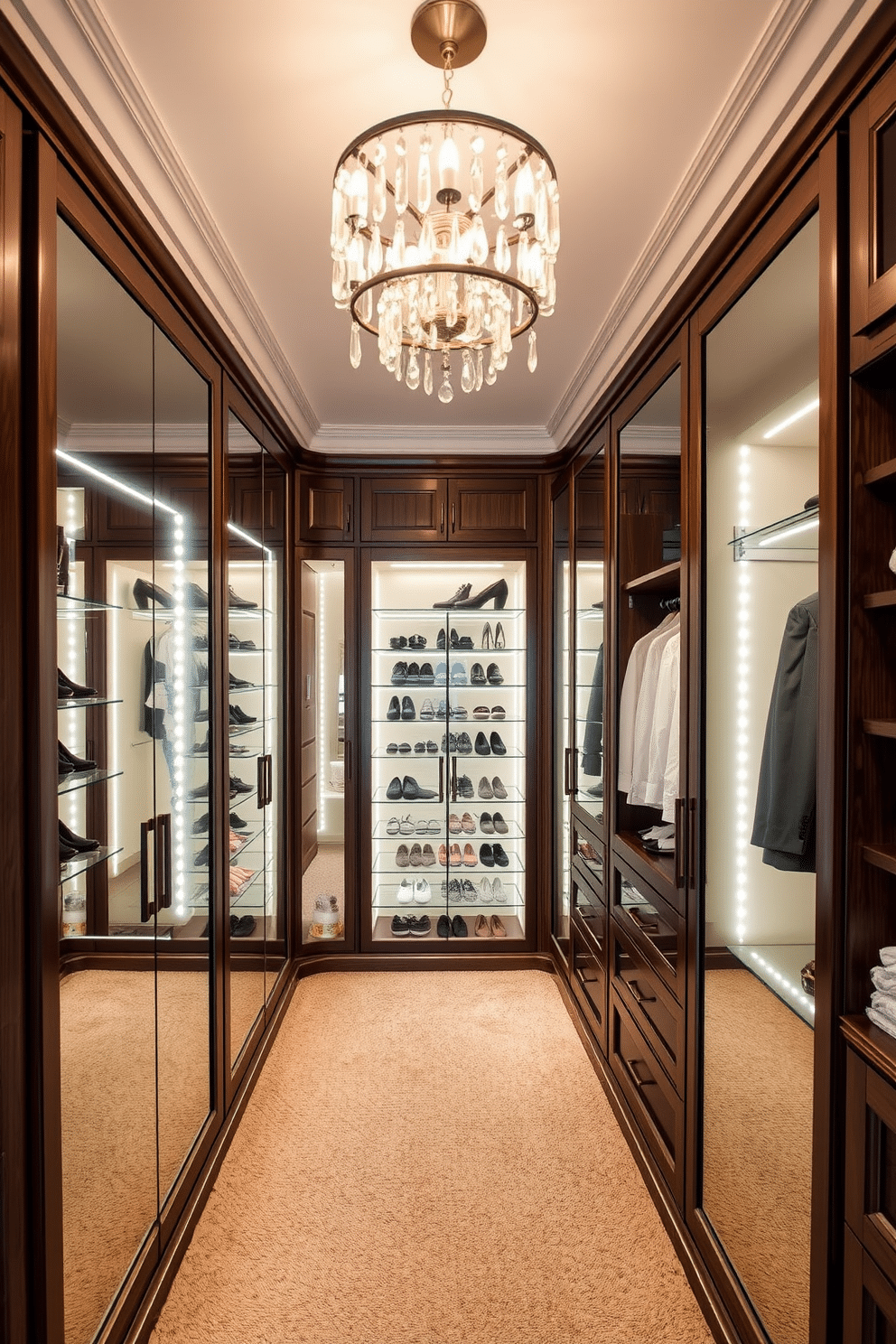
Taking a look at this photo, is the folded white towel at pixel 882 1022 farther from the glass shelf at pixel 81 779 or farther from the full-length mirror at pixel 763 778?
the glass shelf at pixel 81 779

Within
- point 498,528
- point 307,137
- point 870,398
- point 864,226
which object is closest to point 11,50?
point 307,137

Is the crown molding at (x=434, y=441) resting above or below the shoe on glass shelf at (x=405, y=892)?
above

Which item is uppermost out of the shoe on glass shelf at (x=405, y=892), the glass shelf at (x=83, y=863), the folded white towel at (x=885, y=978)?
the glass shelf at (x=83, y=863)

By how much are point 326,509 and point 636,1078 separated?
9.55ft

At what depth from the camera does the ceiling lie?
136 cm

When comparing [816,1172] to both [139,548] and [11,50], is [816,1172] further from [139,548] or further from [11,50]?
[11,50]

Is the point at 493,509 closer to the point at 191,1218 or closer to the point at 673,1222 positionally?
the point at 673,1222

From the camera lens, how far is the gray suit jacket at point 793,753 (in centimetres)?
148

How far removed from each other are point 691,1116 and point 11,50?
105 inches

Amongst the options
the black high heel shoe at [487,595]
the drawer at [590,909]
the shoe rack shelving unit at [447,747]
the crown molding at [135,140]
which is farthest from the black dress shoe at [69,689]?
the black high heel shoe at [487,595]

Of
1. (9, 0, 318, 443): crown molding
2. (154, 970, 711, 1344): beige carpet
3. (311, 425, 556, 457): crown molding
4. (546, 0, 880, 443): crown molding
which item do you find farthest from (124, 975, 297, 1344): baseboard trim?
(546, 0, 880, 443): crown molding

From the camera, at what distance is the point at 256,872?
2.99 meters

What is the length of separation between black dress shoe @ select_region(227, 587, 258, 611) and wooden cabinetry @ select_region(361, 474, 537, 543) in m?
1.20

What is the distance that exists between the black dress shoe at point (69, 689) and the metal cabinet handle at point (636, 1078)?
2008 mm
